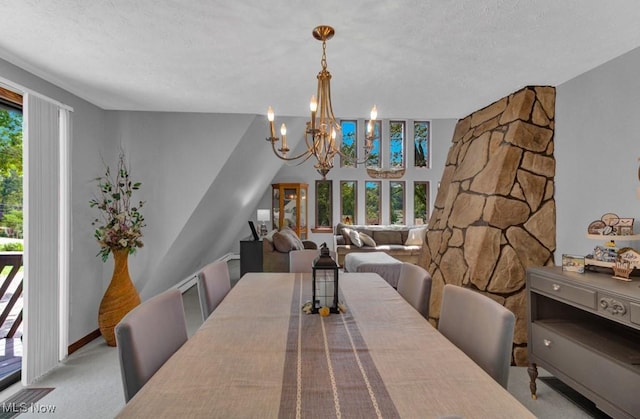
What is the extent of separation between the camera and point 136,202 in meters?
3.20

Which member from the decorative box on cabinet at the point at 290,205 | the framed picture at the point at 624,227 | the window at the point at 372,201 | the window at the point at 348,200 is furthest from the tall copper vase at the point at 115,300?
the window at the point at 372,201

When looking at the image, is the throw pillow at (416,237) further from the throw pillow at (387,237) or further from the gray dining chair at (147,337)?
the gray dining chair at (147,337)

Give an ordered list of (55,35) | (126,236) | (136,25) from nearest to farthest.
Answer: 1. (136,25)
2. (55,35)
3. (126,236)

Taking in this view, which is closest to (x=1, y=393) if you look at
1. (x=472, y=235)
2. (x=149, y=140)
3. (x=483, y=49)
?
(x=149, y=140)

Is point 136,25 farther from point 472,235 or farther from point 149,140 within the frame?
point 472,235

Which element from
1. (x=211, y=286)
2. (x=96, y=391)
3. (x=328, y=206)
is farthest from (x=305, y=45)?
(x=328, y=206)

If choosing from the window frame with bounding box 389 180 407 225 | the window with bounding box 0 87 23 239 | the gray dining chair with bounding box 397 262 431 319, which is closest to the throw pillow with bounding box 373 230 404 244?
the window frame with bounding box 389 180 407 225

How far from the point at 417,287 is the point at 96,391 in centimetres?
220

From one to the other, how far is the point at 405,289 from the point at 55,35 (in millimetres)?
2400

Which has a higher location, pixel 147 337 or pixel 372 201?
pixel 372 201

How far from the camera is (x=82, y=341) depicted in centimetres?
273

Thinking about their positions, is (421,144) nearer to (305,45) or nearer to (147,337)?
(305,45)

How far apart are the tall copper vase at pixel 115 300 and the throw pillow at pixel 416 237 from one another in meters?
5.50

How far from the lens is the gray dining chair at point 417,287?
1745mm
